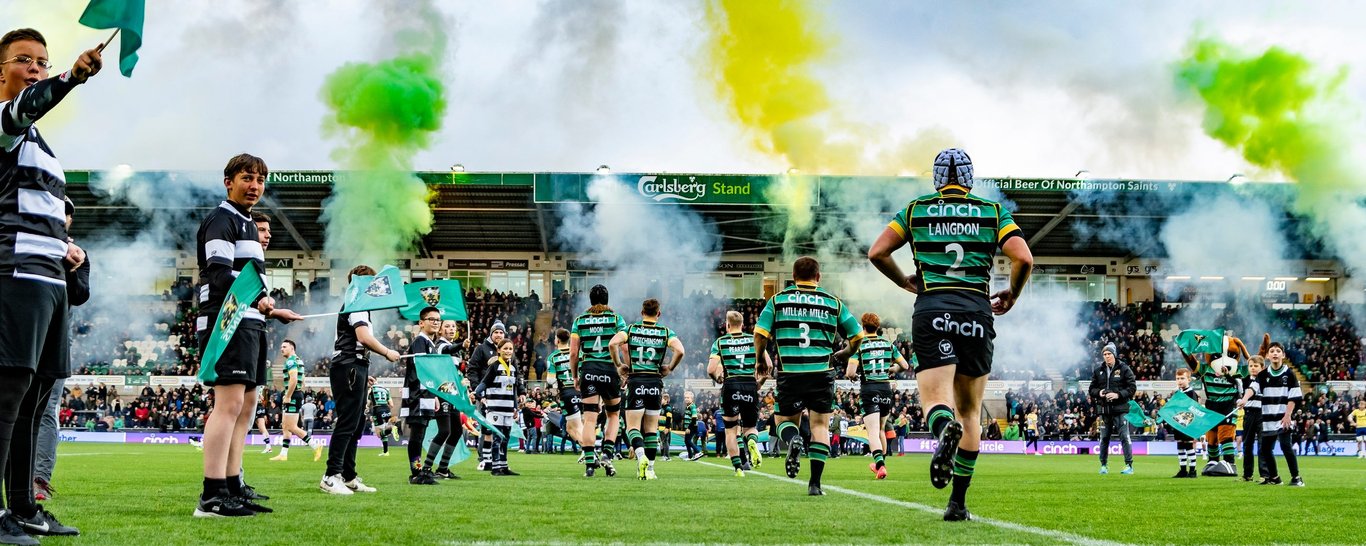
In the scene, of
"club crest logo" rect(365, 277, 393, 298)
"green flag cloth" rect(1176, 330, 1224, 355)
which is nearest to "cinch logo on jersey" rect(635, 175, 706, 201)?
"green flag cloth" rect(1176, 330, 1224, 355)

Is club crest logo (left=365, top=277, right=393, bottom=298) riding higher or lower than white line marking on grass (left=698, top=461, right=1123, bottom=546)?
higher

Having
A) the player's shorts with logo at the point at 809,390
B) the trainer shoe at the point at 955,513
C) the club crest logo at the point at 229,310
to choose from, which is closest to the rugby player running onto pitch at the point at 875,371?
the player's shorts with logo at the point at 809,390

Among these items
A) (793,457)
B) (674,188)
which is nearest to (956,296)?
(793,457)

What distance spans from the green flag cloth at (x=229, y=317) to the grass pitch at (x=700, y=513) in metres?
0.87

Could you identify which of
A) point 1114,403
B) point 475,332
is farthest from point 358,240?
point 1114,403

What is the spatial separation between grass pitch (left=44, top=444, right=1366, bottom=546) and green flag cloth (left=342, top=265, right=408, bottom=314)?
1.43 metres

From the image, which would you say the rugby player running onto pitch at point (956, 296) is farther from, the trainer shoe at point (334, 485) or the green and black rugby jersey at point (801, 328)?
the trainer shoe at point (334, 485)

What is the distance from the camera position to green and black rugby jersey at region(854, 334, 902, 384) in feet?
53.3

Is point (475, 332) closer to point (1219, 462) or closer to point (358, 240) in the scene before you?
point (358, 240)

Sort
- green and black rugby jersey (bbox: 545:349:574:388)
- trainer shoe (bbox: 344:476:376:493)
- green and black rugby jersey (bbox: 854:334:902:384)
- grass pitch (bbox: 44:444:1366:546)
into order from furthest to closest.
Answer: green and black rugby jersey (bbox: 854:334:902:384)
green and black rugby jersey (bbox: 545:349:574:388)
trainer shoe (bbox: 344:476:376:493)
grass pitch (bbox: 44:444:1366:546)

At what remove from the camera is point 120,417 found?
115 feet

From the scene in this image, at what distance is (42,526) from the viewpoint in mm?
5207

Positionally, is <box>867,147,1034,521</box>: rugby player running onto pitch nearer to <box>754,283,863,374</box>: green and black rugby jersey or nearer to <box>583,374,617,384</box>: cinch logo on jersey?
<box>754,283,863,374</box>: green and black rugby jersey

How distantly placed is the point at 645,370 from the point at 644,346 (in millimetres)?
276
